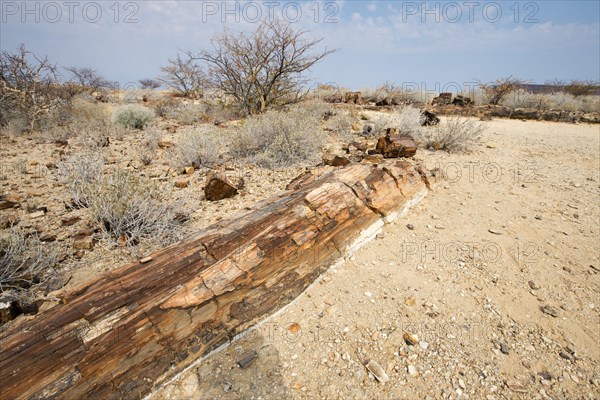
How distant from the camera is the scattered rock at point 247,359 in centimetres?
165

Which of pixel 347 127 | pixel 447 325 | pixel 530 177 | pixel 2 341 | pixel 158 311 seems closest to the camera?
pixel 2 341

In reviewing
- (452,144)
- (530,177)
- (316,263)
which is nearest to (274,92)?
(452,144)

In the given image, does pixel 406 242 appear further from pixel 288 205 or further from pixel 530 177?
pixel 530 177

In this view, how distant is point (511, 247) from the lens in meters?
2.67

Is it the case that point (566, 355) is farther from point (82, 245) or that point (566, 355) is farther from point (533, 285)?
point (82, 245)

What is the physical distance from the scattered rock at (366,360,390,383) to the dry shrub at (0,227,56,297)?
8.02ft

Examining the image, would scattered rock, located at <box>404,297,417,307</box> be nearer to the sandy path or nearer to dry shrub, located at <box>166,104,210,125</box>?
the sandy path

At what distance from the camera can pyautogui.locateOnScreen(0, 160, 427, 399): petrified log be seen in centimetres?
134

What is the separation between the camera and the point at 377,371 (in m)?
1.61

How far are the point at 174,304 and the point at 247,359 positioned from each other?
1.75 ft

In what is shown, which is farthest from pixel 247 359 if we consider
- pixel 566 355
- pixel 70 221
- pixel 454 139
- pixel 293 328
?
pixel 454 139

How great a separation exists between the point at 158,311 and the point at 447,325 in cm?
179

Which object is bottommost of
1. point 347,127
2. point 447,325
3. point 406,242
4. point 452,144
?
point 447,325

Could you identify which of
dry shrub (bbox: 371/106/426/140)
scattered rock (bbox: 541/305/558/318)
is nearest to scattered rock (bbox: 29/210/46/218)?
scattered rock (bbox: 541/305/558/318)
